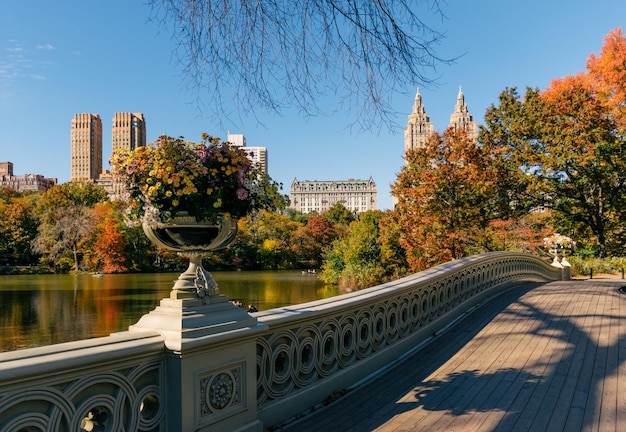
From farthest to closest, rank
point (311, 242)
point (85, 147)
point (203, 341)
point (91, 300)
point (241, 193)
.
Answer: point (85, 147), point (311, 242), point (91, 300), point (241, 193), point (203, 341)

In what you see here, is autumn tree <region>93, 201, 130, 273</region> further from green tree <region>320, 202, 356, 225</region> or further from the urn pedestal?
the urn pedestal

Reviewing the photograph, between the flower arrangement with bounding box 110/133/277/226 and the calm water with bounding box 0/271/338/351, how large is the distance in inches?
753

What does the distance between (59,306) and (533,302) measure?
28687mm

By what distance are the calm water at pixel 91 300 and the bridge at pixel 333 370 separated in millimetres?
18107

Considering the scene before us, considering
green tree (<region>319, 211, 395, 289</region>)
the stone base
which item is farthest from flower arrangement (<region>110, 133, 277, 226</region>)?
green tree (<region>319, 211, 395, 289</region>)

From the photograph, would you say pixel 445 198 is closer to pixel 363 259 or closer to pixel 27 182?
pixel 363 259

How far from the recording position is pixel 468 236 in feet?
72.9

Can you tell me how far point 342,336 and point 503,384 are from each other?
163 cm

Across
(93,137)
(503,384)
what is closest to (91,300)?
(503,384)

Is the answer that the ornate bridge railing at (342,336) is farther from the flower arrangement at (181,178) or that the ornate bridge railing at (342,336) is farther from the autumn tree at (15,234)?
the autumn tree at (15,234)

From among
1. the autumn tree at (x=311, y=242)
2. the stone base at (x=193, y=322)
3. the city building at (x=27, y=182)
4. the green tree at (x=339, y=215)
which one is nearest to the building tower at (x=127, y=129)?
the city building at (x=27, y=182)

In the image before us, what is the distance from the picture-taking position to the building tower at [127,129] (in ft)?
505

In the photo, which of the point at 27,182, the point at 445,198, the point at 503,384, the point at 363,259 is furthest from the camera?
the point at 27,182

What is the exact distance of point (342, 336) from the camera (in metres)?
4.38
